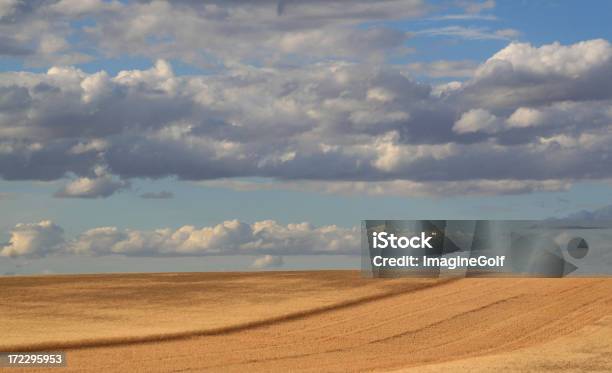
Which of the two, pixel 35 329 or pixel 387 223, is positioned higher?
pixel 387 223

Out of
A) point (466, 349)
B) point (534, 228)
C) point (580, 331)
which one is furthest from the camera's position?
point (534, 228)

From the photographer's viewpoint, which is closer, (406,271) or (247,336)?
(247,336)

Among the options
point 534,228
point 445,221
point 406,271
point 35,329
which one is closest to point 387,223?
point 445,221

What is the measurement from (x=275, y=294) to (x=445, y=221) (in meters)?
11.6

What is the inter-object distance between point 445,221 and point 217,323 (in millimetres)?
13285

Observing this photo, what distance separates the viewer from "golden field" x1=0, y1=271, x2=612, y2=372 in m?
35.3

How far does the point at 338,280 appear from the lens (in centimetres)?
5938

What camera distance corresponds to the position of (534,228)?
163 ft

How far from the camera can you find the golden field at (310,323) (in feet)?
116

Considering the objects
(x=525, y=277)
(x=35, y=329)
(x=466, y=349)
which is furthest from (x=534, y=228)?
(x=35, y=329)

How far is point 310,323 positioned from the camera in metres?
44.4

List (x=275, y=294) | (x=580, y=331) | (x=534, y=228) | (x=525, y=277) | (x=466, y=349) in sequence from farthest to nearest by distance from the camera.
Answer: (x=525, y=277), (x=275, y=294), (x=534, y=228), (x=580, y=331), (x=466, y=349)

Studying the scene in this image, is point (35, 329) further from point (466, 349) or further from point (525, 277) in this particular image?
point (525, 277)

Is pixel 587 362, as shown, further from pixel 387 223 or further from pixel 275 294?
pixel 275 294
